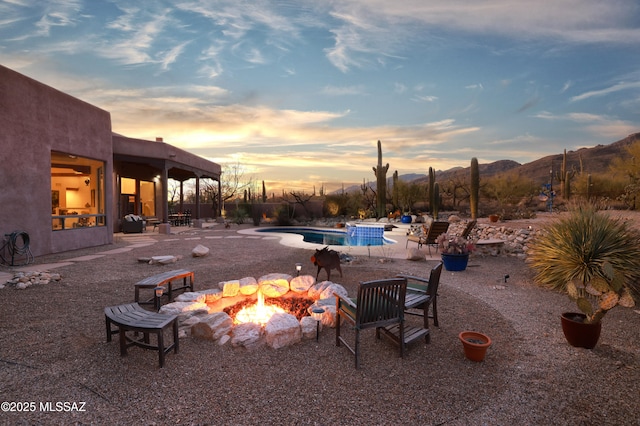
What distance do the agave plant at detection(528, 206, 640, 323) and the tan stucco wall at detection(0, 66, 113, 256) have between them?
38.2 ft

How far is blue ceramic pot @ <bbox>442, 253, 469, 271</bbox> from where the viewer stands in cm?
703

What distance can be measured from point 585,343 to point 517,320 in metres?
0.88

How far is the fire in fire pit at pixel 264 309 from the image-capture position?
13.8ft

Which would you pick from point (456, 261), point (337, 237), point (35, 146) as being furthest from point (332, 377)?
point (337, 237)

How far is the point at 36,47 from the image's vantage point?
9055 millimetres

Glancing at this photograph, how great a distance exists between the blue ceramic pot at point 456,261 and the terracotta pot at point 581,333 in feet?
11.8

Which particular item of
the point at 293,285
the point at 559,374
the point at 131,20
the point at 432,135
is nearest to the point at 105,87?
the point at 131,20

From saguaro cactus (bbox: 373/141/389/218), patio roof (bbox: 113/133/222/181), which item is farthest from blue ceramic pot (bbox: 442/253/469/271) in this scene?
patio roof (bbox: 113/133/222/181)

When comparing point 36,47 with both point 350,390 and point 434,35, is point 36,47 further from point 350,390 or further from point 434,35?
point 350,390

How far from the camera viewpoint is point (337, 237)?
51.4 feet

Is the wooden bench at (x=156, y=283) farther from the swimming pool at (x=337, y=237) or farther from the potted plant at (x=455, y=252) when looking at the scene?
the swimming pool at (x=337, y=237)

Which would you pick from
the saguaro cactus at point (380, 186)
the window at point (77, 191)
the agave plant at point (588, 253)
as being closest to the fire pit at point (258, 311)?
the agave plant at point (588, 253)

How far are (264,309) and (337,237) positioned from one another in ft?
37.0

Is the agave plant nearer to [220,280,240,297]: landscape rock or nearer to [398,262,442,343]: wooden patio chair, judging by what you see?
[398,262,442,343]: wooden patio chair
